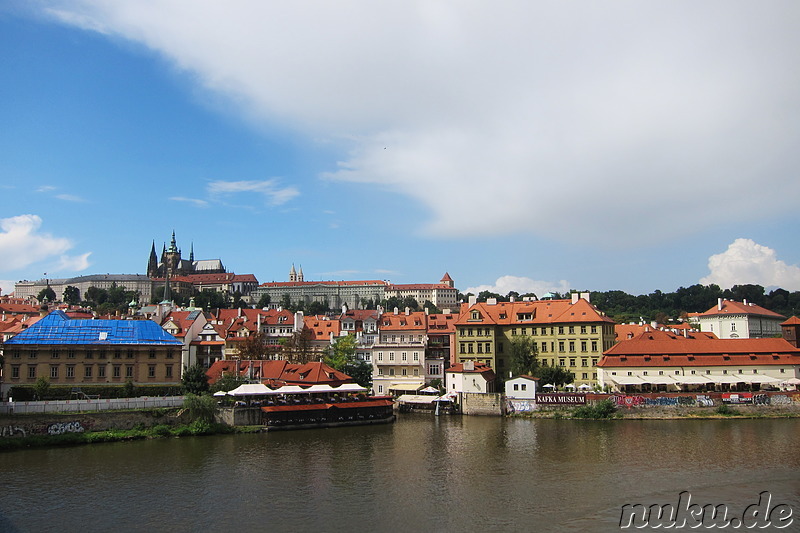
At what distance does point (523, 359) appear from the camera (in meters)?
69.2

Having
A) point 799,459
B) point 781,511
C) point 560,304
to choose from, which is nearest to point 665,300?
point 560,304

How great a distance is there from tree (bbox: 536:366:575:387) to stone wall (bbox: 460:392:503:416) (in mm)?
6047

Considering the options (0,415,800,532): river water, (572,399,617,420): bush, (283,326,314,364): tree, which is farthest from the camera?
(283,326,314,364): tree

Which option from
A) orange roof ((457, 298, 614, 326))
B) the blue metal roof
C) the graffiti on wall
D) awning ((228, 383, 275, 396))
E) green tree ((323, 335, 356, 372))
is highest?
orange roof ((457, 298, 614, 326))

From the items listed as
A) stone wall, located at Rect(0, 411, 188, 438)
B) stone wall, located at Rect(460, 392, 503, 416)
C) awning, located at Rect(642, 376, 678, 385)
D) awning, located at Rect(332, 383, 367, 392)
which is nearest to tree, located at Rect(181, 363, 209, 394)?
stone wall, located at Rect(0, 411, 188, 438)

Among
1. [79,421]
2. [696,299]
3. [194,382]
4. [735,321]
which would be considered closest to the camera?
[79,421]

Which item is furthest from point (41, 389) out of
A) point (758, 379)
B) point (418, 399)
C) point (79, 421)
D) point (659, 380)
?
point (758, 379)

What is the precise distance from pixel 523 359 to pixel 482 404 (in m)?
9.20

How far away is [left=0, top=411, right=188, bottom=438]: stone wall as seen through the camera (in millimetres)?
43062

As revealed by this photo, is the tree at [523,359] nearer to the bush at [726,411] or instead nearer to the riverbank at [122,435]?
the bush at [726,411]

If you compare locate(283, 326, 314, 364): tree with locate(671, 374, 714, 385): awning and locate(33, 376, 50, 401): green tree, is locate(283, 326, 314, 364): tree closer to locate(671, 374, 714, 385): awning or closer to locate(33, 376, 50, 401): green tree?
locate(33, 376, 50, 401): green tree

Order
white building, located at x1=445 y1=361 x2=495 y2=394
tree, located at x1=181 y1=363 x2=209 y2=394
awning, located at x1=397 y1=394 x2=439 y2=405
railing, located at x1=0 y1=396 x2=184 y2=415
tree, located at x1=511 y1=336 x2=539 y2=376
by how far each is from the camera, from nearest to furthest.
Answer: railing, located at x1=0 y1=396 x2=184 y2=415 < tree, located at x1=181 y1=363 x2=209 y2=394 < white building, located at x1=445 y1=361 x2=495 y2=394 < awning, located at x1=397 y1=394 x2=439 y2=405 < tree, located at x1=511 y1=336 x2=539 y2=376

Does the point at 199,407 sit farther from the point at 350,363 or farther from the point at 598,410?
the point at 598,410

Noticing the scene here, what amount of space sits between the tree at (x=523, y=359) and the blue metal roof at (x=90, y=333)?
1347 inches
